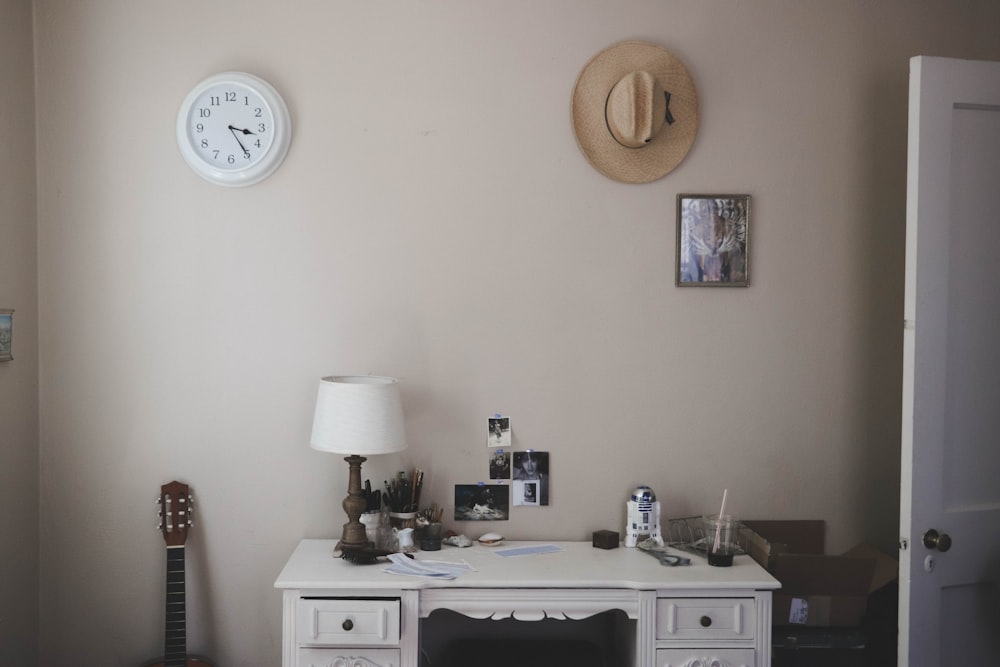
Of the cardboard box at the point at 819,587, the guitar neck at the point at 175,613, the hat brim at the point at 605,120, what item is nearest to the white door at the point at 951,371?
the cardboard box at the point at 819,587

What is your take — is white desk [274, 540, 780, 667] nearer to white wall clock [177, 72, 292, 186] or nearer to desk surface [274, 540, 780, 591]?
desk surface [274, 540, 780, 591]

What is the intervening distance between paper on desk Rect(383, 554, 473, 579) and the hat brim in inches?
54.0

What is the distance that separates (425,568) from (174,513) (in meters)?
0.88

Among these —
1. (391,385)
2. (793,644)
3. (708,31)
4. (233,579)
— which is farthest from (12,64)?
(793,644)

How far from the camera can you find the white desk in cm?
228

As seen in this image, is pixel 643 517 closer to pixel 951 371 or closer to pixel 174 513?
pixel 951 371

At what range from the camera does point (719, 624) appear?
91.9 inches

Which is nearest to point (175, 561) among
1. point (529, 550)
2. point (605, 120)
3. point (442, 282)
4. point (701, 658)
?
point (529, 550)

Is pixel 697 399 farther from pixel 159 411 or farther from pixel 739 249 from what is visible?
pixel 159 411

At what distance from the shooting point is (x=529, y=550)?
2.60 metres

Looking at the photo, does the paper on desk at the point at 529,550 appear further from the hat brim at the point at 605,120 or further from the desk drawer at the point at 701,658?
the hat brim at the point at 605,120

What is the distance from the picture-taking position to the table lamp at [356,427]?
2389mm

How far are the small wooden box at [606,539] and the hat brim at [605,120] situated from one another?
1.18 metres

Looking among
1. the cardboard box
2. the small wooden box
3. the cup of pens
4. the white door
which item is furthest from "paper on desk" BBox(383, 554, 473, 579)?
the white door
